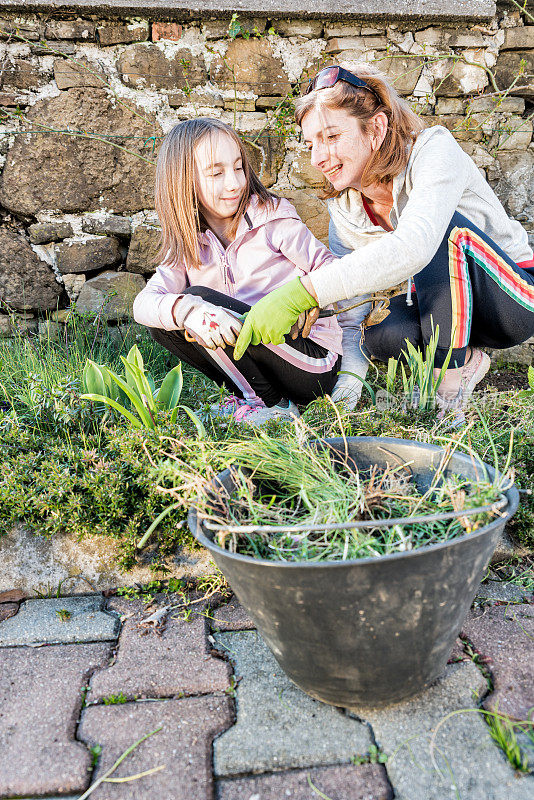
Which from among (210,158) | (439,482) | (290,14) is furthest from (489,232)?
(290,14)

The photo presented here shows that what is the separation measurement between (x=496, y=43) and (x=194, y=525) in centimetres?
319

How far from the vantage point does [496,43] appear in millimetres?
3080

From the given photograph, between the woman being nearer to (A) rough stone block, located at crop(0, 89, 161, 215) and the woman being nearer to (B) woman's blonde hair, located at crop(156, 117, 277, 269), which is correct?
(B) woman's blonde hair, located at crop(156, 117, 277, 269)

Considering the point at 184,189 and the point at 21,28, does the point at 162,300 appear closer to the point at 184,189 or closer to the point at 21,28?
the point at 184,189

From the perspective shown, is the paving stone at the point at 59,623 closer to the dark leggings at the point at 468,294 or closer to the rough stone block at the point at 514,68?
the dark leggings at the point at 468,294

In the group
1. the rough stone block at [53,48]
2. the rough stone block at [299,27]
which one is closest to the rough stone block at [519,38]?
the rough stone block at [299,27]

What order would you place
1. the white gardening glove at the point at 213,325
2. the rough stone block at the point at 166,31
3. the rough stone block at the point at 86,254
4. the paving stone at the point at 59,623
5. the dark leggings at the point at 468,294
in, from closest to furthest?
the paving stone at the point at 59,623 < the white gardening glove at the point at 213,325 < the dark leggings at the point at 468,294 < the rough stone block at the point at 166,31 < the rough stone block at the point at 86,254

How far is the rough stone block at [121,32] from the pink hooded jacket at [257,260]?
1373 millimetres

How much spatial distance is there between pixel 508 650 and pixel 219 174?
71.3 inches

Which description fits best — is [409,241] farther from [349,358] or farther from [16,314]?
[16,314]

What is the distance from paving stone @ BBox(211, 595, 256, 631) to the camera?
1.49 m

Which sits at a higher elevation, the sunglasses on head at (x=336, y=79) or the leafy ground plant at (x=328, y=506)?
the sunglasses on head at (x=336, y=79)

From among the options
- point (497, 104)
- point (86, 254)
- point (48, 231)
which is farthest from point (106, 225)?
point (497, 104)

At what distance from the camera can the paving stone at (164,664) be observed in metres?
1.29
